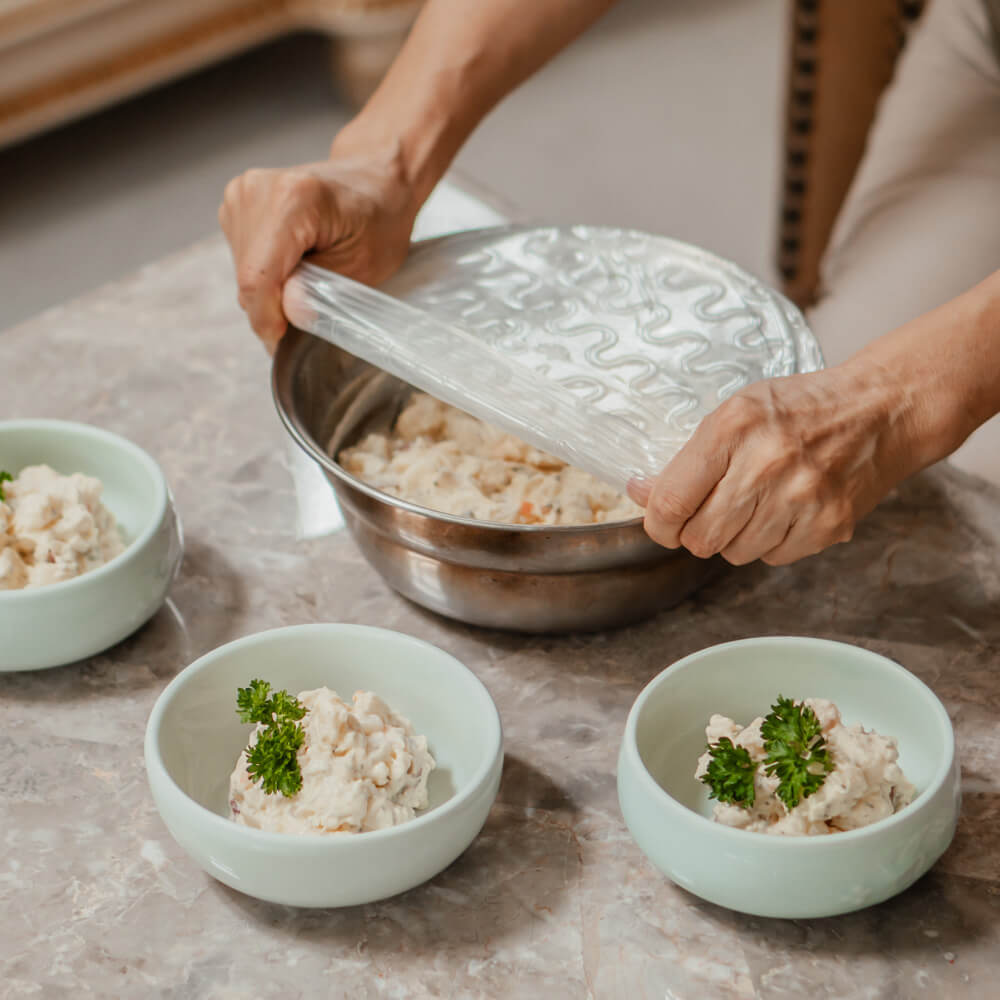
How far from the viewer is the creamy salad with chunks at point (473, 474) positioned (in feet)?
4.04

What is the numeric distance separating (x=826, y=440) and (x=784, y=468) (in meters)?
0.06

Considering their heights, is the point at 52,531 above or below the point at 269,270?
below

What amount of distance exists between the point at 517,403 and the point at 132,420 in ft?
2.00

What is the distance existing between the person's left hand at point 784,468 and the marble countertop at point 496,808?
7.2 inches

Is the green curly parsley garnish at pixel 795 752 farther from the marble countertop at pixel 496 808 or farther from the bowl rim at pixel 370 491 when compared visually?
the bowl rim at pixel 370 491

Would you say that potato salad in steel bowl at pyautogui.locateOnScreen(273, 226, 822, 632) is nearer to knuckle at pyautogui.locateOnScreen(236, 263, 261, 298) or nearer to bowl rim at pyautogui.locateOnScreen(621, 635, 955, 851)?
knuckle at pyautogui.locateOnScreen(236, 263, 261, 298)

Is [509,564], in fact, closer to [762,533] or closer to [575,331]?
[762,533]

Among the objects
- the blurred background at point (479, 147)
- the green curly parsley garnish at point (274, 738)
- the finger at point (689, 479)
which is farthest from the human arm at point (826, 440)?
the blurred background at point (479, 147)

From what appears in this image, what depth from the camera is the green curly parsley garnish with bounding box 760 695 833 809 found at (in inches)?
35.5

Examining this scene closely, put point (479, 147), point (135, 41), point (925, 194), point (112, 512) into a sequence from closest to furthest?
point (112, 512)
point (925, 194)
point (135, 41)
point (479, 147)

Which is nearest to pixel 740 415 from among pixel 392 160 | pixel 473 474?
pixel 473 474

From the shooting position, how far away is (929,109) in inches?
79.3

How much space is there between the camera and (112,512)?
4.30ft

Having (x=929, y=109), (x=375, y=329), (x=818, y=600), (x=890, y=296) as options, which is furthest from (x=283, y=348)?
(x=929, y=109)
